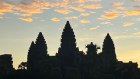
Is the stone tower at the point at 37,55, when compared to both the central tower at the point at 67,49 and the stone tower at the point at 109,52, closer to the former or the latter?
the central tower at the point at 67,49

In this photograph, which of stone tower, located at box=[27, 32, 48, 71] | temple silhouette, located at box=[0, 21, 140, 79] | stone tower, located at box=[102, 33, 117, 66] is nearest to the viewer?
temple silhouette, located at box=[0, 21, 140, 79]

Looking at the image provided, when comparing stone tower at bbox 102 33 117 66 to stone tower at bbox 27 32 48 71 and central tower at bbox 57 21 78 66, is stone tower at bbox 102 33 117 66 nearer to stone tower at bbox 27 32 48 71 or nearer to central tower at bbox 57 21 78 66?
central tower at bbox 57 21 78 66

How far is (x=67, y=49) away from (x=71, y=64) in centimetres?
532

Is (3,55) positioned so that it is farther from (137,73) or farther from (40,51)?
(137,73)

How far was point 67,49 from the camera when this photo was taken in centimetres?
10019

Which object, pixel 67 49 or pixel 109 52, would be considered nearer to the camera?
pixel 67 49

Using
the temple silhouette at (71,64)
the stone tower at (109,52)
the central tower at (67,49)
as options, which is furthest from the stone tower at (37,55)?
the stone tower at (109,52)

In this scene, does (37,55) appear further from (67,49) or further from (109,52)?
(109,52)

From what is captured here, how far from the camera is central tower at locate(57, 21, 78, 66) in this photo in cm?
9875

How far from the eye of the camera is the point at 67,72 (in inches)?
3775

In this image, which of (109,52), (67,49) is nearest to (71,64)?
(67,49)

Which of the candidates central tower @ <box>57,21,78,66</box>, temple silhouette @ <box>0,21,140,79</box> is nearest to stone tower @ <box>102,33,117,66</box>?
temple silhouette @ <box>0,21,140,79</box>

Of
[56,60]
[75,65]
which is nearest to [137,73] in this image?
[75,65]

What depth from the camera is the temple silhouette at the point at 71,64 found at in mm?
93938
